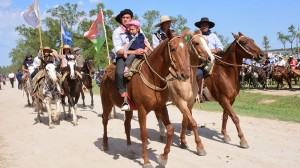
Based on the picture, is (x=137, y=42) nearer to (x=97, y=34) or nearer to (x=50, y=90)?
(x=50, y=90)

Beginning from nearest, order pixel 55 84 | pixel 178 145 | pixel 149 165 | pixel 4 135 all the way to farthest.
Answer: pixel 149 165, pixel 178 145, pixel 4 135, pixel 55 84

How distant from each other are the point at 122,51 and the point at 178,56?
162cm

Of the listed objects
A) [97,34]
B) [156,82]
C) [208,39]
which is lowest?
[156,82]

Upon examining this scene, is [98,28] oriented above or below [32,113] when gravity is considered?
above

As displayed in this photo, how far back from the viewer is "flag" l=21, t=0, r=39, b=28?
15.6 metres

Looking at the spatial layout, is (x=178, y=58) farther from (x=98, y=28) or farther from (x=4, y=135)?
(x=98, y=28)

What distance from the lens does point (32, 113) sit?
51.0ft

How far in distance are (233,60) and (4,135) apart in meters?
7.52

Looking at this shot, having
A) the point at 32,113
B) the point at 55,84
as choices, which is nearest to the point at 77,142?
the point at 55,84

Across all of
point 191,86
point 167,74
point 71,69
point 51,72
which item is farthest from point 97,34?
point 167,74

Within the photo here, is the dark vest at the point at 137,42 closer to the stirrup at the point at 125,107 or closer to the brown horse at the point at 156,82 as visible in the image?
the brown horse at the point at 156,82

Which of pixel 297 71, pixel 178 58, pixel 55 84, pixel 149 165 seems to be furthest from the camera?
pixel 297 71

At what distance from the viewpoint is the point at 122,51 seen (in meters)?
6.77

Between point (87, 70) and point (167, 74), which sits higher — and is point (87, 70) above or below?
above
